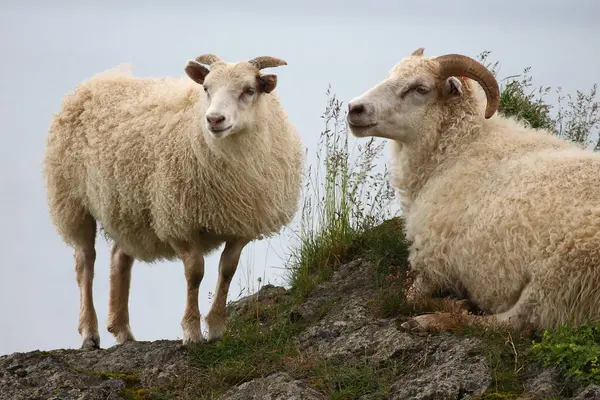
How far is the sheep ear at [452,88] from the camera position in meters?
9.29

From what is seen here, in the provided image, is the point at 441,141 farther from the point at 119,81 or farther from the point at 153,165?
the point at 119,81

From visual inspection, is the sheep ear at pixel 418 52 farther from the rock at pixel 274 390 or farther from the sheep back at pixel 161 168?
the rock at pixel 274 390

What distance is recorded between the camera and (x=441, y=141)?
31.0 feet

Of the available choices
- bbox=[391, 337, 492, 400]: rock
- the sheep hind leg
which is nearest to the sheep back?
the sheep hind leg

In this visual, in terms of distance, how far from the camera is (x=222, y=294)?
9.62 meters

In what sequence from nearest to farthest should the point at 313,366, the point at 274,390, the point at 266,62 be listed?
the point at 274,390 < the point at 313,366 < the point at 266,62

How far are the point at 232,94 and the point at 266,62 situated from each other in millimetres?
596

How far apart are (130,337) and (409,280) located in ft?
11.4

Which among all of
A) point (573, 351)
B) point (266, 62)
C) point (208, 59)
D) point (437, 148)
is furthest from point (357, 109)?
point (573, 351)

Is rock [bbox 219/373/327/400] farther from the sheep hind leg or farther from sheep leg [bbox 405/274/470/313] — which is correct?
sheep leg [bbox 405/274/470/313]

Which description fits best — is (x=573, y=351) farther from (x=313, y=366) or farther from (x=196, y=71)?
(x=196, y=71)

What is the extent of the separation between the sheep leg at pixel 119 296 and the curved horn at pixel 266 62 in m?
2.90

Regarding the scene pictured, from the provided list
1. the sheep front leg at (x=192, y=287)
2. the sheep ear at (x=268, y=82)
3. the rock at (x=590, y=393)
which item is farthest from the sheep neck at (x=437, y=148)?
the rock at (x=590, y=393)

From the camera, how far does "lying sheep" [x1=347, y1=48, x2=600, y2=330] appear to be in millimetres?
8102
